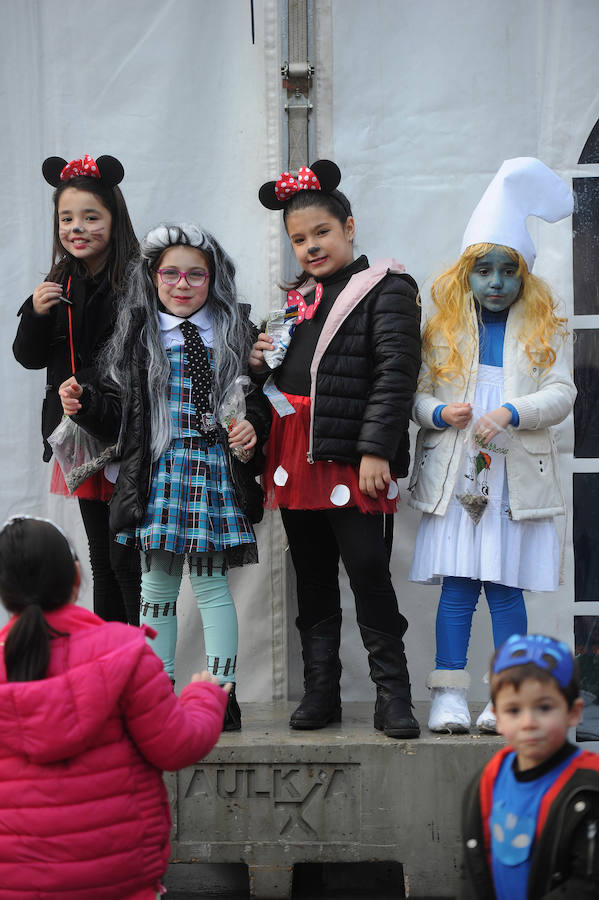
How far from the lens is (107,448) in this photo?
3238 millimetres

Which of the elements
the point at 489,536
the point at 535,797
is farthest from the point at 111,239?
the point at 535,797

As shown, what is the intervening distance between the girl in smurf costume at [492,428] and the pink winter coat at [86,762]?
1.27 meters

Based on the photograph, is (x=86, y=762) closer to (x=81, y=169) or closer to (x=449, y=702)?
(x=449, y=702)

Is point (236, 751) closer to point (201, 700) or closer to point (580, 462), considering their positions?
point (201, 700)

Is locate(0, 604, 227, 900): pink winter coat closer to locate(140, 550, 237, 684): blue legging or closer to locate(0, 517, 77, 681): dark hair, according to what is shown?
locate(0, 517, 77, 681): dark hair

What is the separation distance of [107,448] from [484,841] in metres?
1.74

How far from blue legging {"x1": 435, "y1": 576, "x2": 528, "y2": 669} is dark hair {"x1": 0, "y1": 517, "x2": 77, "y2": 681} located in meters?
1.46

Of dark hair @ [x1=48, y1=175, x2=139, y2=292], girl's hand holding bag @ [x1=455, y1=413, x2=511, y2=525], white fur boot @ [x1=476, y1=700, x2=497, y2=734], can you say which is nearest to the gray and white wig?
dark hair @ [x1=48, y1=175, x2=139, y2=292]

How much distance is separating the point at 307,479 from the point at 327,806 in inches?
35.3

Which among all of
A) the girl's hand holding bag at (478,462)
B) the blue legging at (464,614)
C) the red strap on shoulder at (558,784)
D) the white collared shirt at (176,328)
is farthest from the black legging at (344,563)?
the red strap on shoulder at (558,784)

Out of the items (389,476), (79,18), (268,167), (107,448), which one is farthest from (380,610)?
(79,18)

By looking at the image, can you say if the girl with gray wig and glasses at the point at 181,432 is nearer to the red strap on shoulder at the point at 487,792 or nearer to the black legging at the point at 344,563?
the black legging at the point at 344,563

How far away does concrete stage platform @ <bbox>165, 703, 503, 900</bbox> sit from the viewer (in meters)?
2.89

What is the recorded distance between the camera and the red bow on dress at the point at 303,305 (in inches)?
126
